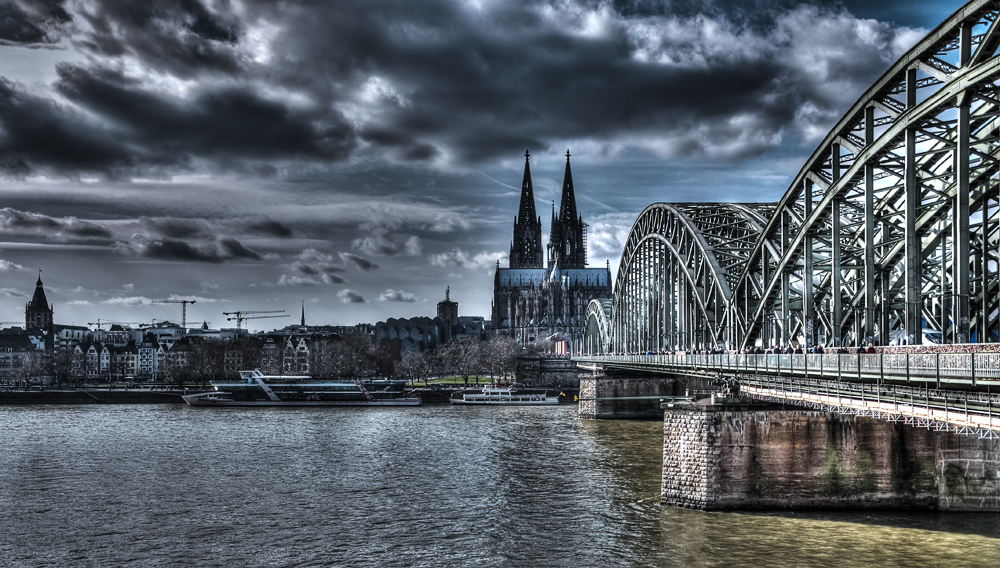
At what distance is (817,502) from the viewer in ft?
105

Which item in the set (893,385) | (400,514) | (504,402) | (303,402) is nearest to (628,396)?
(504,402)

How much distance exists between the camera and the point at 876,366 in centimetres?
2891

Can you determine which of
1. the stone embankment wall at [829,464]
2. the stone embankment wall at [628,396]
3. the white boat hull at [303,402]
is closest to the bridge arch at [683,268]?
the stone embankment wall at [628,396]

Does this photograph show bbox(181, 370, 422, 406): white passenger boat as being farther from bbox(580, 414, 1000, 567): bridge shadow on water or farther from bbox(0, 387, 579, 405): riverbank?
bbox(580, 414, 1000, 567): bridge shadow on water

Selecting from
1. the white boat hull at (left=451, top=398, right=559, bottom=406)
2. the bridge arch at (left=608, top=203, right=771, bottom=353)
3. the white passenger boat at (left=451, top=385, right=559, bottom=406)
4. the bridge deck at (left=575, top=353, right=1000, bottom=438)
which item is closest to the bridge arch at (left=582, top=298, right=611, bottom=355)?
the white passenger boat at (left=451, top=385, right=559, bottom=406)

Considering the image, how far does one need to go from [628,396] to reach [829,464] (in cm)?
4919

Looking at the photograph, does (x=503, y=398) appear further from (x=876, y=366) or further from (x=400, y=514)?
(x=876, y=366)

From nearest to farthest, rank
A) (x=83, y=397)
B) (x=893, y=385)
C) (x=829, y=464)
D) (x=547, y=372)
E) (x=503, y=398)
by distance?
1. (x=893, y=385)
2. (x=829, y=464)
3. (x=503, y=398)
4. (x=83, y=397)
5. (x=547, y=372)

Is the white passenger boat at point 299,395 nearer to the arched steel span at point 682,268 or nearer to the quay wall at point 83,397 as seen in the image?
the quay wall at point 83,397

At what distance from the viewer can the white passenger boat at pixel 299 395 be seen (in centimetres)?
10281

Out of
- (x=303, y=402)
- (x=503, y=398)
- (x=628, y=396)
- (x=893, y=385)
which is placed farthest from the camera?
(x=503, y=398)

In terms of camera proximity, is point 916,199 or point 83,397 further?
point 83,397

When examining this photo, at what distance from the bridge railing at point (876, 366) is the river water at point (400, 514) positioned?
16.7ft

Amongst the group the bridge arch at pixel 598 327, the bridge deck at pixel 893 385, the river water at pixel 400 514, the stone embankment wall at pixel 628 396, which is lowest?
the river water at pixel 400 514
